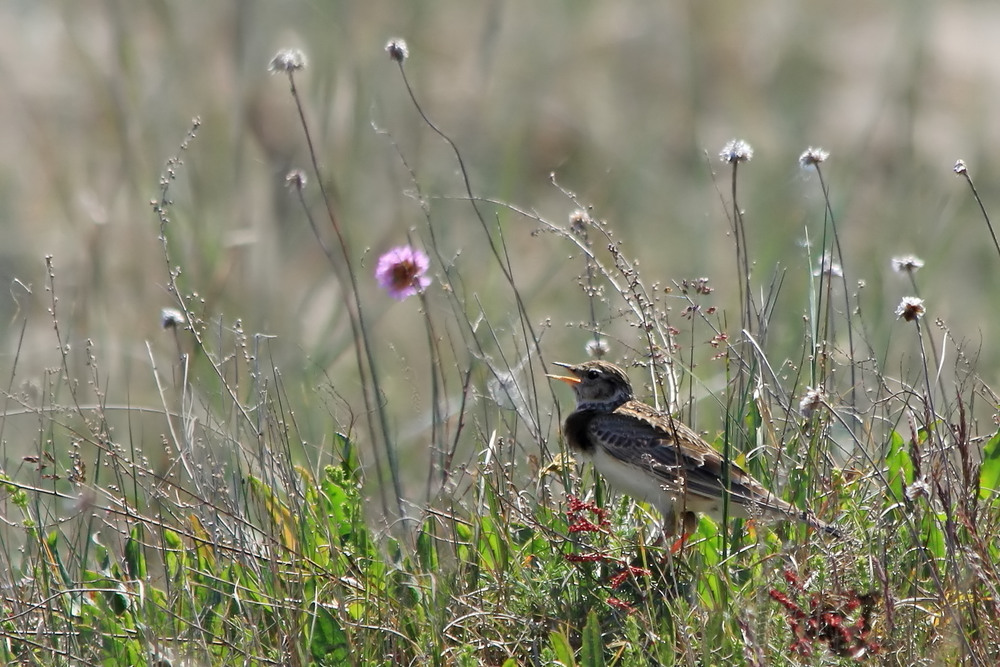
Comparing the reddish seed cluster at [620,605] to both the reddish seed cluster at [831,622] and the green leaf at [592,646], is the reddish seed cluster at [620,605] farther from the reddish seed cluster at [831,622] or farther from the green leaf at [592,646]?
the reddish seed cluster at [831,622]

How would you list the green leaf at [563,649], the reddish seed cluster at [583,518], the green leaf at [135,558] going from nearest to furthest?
the green leaf at [563,649], the reddish seed cluster at [583,518], the green leaf at [135,558]

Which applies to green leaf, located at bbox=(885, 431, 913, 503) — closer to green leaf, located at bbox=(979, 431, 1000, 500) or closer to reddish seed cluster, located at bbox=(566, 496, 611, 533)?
green leaf, located at bbox=(979, 431, 1000, 500)

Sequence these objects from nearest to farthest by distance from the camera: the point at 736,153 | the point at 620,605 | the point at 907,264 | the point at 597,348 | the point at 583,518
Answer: the point at 620,605 < the point at 583,518 < the point at 736,153 < the point at 907,264 < the point at 597,348

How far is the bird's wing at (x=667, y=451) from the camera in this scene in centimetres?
464

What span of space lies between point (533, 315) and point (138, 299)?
312 centimetres

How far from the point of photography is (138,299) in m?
11.8

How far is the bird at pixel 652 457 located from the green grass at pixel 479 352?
9cm

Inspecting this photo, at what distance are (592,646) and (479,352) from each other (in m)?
1.17

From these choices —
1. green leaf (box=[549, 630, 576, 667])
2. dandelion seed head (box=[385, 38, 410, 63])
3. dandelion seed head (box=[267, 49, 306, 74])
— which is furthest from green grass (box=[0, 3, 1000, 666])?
dandelion seed head (box=[385, 38, 410, 63])

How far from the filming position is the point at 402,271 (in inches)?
197

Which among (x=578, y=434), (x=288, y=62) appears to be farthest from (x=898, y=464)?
(x=288, y=62)

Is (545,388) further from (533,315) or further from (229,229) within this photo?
(229,229)

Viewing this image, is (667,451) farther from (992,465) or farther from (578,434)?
(992,465)

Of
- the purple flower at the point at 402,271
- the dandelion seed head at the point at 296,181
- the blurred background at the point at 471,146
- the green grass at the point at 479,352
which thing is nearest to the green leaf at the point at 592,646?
the green grass at the point at 479,352
